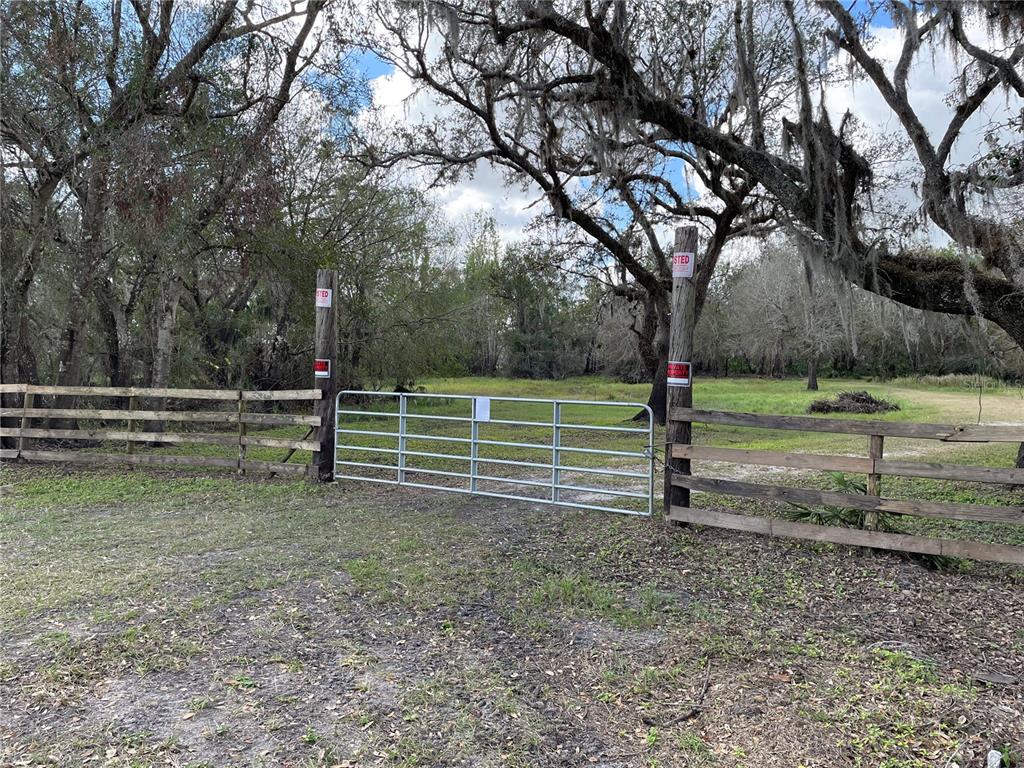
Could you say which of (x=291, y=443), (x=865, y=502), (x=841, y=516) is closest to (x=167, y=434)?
(x=291, y=443)

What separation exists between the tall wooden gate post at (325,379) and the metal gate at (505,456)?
0.12 metres

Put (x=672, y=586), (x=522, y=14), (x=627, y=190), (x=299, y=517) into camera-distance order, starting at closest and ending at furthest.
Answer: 1. (x=672, y=586)
2. (x=299, y=517)
3. (x=522, y=14)
4. (x=627, y=190)

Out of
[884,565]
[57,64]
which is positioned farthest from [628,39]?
[57,64]

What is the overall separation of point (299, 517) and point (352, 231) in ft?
40.4

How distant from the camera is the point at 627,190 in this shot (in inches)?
516

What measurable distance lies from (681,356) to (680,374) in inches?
6.6

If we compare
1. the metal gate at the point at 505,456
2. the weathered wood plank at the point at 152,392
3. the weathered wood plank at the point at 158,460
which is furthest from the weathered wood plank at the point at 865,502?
the weathered wood plank at the point at 152,392

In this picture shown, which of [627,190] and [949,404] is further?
[949,404]

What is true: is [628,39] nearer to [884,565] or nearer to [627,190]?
[627,190]

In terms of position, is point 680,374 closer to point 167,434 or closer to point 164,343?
point 167,434

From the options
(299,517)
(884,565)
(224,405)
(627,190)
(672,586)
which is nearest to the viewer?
(672,586)

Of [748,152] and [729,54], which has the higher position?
[729,54]

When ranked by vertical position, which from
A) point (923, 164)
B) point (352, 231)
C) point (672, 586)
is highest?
point (352, 231)

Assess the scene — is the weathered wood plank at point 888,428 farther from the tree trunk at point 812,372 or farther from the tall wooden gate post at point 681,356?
the tree trunk at point 812,372
